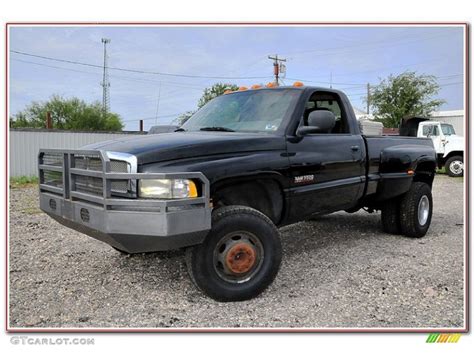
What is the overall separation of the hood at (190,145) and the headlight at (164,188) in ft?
0.56

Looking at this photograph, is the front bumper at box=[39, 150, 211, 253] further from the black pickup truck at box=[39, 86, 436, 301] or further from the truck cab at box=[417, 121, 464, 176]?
the truck cab at box=[417, 121, 464, 176]

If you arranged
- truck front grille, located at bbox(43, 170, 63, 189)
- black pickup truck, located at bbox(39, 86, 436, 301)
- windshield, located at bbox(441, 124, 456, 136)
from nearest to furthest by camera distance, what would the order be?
black pickup truck, located at bbox(39, 86, 436, 301) < truck front grille, located at bbox(43, 170, 63, 189) < windshield, located at bbox(441, 124, 456, 136)

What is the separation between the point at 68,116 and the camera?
2998cm

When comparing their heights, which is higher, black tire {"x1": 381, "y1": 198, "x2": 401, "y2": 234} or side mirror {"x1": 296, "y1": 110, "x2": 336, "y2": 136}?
side mirror {"x1": 296, "y1": 110, "x2": 336, "y2": 136}

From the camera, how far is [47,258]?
4.74m

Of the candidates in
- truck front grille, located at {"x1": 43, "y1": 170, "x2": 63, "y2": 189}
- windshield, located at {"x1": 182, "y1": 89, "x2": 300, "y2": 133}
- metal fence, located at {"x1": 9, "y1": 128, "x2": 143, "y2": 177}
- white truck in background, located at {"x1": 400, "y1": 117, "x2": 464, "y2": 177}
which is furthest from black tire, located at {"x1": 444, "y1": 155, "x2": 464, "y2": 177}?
truck front grille, located at {"x1": 43, "y1": 170, "x2": 63, "y2": 189}

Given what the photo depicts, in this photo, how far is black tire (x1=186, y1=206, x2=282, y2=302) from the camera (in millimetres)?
3328

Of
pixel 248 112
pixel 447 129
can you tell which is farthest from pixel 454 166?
pixel 248 112

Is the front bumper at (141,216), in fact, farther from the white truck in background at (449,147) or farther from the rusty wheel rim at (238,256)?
the white truck in background at (449,147)

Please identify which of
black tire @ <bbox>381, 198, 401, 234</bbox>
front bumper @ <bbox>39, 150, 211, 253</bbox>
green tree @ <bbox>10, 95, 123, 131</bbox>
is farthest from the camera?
green tree @ <bbox>10, 95, 123, 131</bbox>

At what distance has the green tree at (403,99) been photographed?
30703 millimetres

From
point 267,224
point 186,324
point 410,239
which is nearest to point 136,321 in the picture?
point 186,324

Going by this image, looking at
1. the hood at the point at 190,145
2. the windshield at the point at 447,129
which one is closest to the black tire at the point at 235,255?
the hood at the point at 190,145

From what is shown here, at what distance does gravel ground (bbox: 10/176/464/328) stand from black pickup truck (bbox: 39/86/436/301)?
340 millimetres
